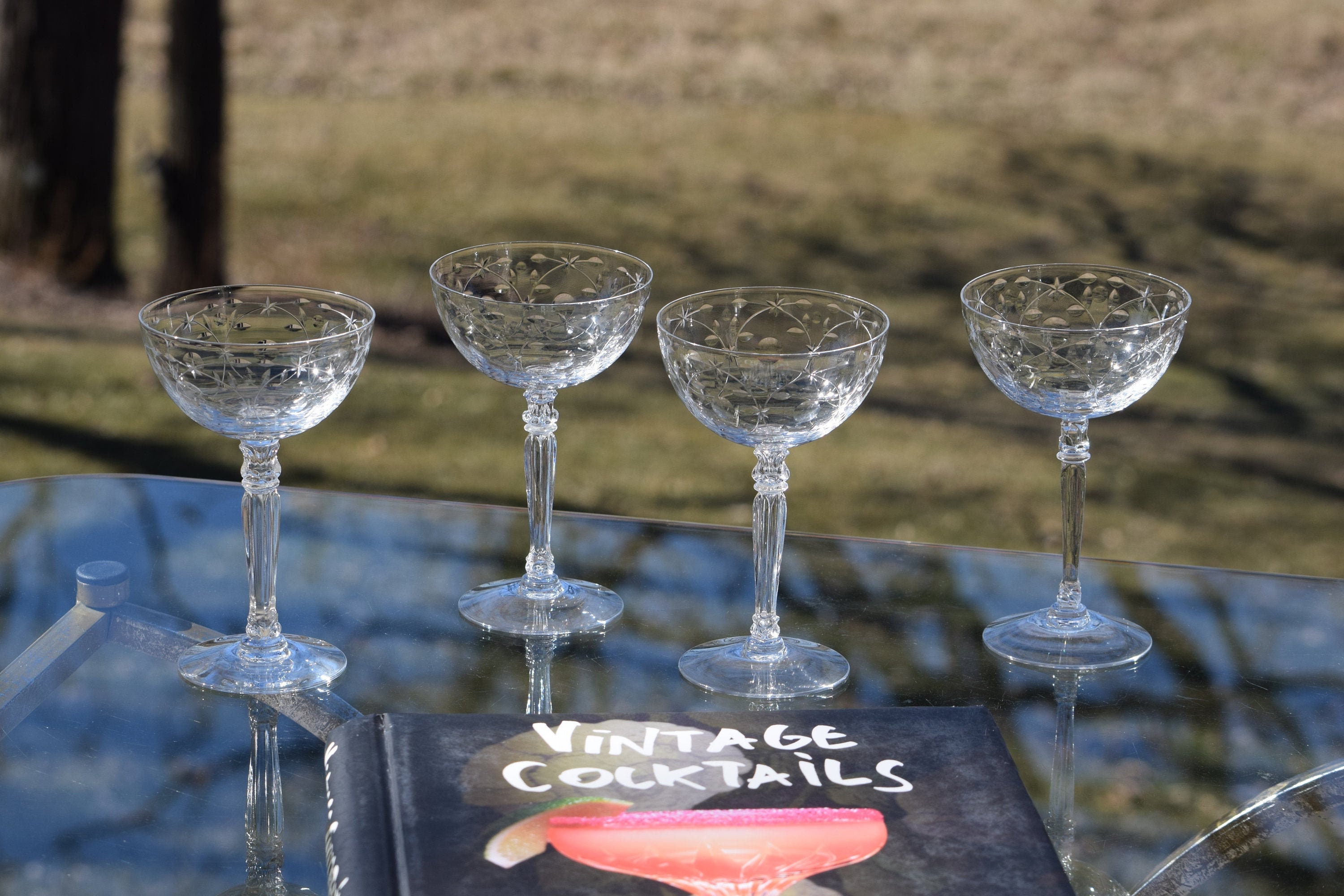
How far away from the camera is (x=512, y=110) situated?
670cm

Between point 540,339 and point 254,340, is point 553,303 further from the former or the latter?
point 254,340

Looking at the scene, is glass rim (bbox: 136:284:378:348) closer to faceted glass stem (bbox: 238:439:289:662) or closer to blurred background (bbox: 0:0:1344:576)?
faceted glass stem (bbox: 238:439:289:662)

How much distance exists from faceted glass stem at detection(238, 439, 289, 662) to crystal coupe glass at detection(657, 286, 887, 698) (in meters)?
0.38

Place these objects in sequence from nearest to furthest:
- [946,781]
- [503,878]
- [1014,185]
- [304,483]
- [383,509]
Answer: [503,878] < [946,781] < [383,509] < [304,483] < [1014,185]

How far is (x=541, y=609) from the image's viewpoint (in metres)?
1.57

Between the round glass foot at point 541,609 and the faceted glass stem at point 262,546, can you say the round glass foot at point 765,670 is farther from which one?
the faceted glass stem at point 262,546

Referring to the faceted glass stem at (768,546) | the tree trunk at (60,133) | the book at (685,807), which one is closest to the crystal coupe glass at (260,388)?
the book at (685,807)

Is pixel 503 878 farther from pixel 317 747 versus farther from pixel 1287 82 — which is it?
pixel 1287 82

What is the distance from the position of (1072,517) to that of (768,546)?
0.35 metres

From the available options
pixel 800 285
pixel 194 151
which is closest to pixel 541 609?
pixel 194 151

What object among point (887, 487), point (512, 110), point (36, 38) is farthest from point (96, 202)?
point (887, 487)

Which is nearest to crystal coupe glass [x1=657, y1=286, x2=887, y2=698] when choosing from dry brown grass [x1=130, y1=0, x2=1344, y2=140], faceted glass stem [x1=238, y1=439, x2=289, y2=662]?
faceted glass stem [x1=238, y1=439, x2=289, y2=662]

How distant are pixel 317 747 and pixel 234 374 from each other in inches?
13.3

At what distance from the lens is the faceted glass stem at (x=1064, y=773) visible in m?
1.22
